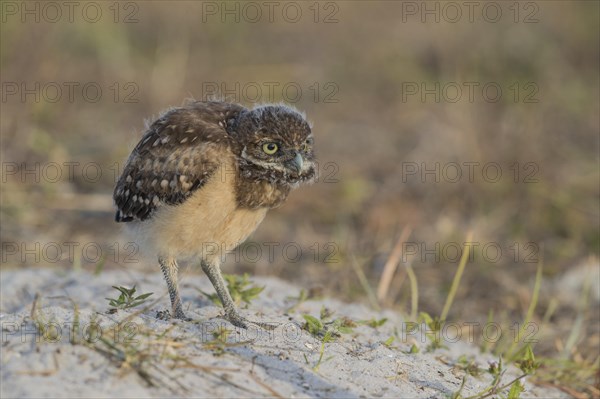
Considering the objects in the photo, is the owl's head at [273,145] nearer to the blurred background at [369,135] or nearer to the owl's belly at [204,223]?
the owl's belly at [204,223]

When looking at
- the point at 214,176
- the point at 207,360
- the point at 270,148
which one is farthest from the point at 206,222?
the point at 207,360

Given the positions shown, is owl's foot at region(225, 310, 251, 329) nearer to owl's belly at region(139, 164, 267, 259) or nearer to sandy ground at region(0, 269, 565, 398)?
sandy ground at region(0, 269, 565, 398)

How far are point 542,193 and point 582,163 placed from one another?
4.05ft

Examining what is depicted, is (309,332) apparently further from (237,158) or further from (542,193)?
(542,193)

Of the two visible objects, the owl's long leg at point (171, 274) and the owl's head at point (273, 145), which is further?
the owl's long leg at point (171, 274)

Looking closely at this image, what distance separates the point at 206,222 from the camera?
4707 millimetres

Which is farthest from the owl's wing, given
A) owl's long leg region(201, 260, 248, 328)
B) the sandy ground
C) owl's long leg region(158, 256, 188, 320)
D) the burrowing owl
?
the sandy ground

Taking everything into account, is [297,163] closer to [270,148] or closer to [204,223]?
[270,148]

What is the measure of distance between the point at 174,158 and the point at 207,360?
1456 millimetres

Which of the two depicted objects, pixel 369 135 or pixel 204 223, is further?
pixel 369 135

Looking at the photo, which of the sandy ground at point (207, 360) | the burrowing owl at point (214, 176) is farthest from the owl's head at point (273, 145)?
the sandy ground at point (207, 360)

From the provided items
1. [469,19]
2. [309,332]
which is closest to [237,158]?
[309,332]

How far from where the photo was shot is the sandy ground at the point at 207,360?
3.50 m

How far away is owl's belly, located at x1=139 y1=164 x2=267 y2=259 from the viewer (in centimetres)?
466
